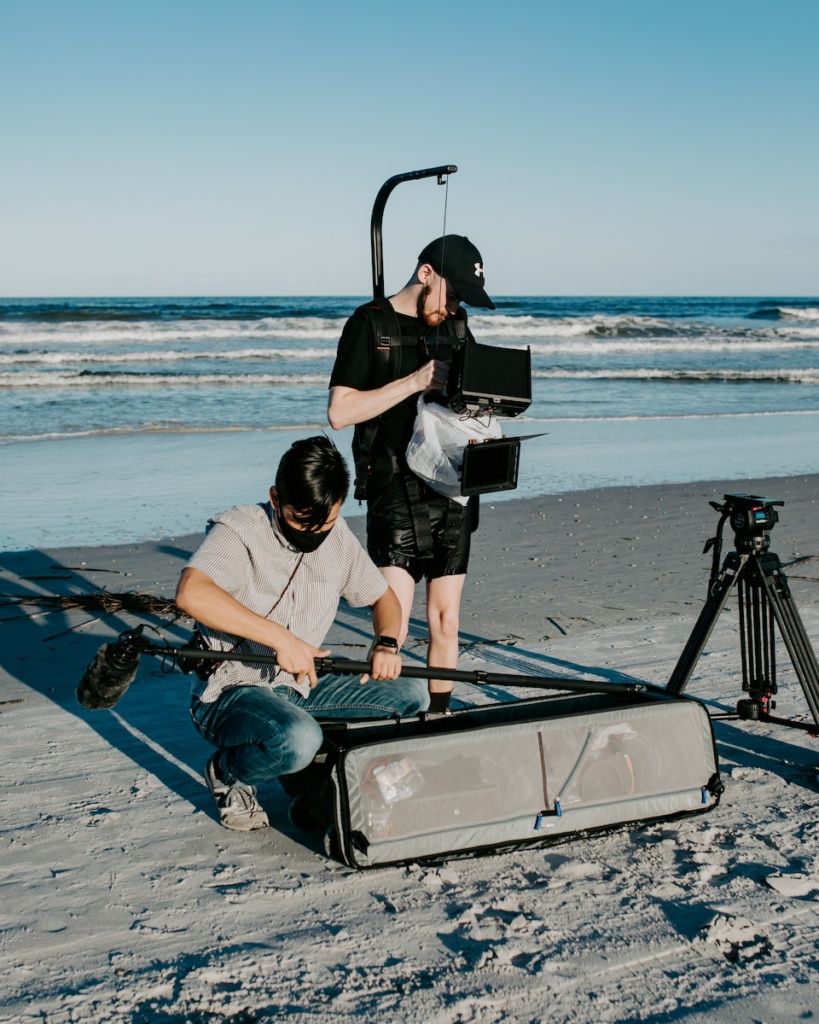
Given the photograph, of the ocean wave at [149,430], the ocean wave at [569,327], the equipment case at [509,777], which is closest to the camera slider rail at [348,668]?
the equipment case at [509,777]

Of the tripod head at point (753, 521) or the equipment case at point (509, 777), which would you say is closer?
the equipment case at point (509, 777)

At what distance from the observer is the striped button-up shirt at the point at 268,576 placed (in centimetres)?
307

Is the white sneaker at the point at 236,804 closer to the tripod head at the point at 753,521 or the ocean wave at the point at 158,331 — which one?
the tripod head at the point at 753,521

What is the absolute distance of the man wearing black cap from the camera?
3.62 metres

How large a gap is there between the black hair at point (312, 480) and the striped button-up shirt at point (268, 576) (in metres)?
0.19

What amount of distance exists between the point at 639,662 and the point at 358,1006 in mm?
2836

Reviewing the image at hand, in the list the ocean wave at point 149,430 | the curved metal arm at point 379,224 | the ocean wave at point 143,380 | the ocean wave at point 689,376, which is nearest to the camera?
the curved metal arm at point 379,224

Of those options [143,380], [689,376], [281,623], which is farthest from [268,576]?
[689,376]

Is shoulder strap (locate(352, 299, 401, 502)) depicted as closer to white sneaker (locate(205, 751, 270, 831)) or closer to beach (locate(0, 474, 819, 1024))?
white sneaker (locate(205, 751, 270, 831))

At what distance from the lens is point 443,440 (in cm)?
359

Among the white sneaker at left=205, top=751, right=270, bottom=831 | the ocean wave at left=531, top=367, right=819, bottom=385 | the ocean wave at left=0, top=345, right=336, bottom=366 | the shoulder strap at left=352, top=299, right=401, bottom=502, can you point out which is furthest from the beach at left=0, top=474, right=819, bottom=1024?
the ocean wave at left=0, top=345, right=336, bottom=366

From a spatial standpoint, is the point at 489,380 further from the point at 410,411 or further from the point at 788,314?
the point at 788,314

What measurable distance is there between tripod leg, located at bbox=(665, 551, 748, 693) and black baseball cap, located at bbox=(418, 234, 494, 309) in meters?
1.24

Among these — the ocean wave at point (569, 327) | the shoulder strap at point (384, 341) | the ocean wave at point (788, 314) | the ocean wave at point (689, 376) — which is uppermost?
the shoulder strap at point (384, 341)
